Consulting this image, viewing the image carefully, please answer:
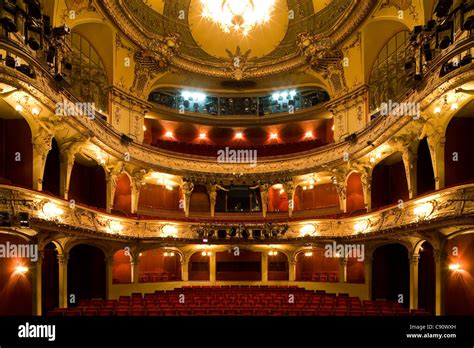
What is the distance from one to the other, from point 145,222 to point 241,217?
330 inches

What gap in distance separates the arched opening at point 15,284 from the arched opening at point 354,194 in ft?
57.3

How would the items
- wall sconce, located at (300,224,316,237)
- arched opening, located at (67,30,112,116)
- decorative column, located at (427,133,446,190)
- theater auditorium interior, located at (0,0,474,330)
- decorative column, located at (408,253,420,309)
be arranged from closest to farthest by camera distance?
theater auditorium interior, located at (0,0,474,330), decorative column, located at (427,133,446,190), decorative column, located at (408,253,420,309), arched opening, located at (67,30,112,116), wall sconce, located at (300,224,316,237)

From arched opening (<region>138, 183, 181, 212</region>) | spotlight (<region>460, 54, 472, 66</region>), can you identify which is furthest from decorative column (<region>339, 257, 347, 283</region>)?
spotlight (<region>460, 54, 472, 66</region>)

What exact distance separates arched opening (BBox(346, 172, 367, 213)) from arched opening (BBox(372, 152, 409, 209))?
1745mm

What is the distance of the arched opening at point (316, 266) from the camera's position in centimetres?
2578

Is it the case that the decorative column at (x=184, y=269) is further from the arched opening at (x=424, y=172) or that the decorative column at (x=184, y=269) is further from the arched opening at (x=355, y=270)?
the arched opening at (x=424, y=172)

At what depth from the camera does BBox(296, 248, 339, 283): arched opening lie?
2578 centimetres

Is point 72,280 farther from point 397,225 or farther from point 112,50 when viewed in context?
point 397,225

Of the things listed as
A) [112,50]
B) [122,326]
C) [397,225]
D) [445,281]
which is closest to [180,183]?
[112,50]

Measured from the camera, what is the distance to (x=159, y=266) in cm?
2717

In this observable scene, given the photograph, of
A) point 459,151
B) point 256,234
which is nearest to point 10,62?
point 459,151

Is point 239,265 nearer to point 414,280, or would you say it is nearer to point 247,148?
point 247,148

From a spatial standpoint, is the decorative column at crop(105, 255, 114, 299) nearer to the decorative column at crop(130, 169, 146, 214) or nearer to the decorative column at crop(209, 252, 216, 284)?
the decorative column at crop(130, 169, 146, 214)

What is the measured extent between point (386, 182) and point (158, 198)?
1549 centimetres
